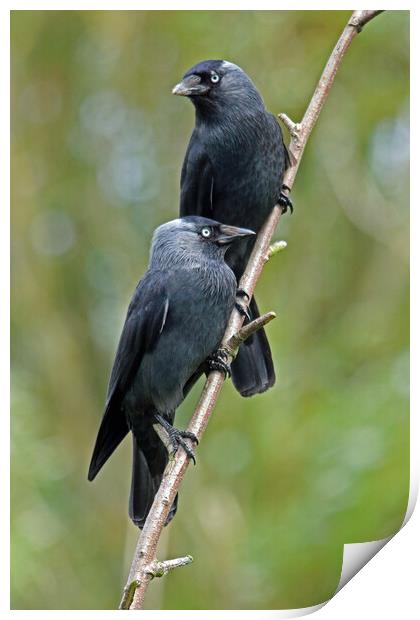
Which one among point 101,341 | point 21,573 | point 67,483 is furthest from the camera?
point 101,341

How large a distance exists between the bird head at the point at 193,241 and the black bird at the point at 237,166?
26 centimetres

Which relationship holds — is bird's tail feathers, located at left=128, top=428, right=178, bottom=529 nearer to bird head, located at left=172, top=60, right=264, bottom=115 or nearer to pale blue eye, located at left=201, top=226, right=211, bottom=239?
pale blue eye, located at left=201, top=226, right=211, bottom=239

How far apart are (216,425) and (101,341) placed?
1.81 feet

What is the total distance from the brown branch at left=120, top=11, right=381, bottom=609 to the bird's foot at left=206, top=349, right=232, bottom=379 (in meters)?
0.02

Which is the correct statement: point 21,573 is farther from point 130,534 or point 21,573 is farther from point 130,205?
point 130,205

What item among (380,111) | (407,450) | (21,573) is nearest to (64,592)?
(21,573)

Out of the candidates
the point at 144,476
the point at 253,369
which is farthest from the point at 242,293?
the point at 144,476

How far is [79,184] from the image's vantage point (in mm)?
3758

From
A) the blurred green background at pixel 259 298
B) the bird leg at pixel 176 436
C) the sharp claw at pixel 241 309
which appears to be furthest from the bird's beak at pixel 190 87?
the bird leg at pixel 176 436

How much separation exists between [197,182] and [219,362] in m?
0.82

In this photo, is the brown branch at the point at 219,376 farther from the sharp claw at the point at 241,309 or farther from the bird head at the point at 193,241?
the bird head at the point at 193,241

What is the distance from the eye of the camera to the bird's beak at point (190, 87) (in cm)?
346

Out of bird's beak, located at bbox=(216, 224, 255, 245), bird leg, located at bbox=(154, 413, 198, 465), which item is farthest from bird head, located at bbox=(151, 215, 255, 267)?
bird leg, located at bbox=(154, 413, 198, 465)

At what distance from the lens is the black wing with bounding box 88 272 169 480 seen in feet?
11.0
